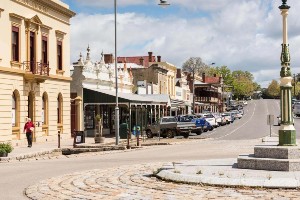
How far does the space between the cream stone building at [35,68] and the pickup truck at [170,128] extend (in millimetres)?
6924

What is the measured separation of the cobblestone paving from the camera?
37.8 ft

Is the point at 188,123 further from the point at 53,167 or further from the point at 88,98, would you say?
the point at 53,167

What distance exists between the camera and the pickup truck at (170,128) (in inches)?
1710

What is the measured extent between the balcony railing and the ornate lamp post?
21.0m

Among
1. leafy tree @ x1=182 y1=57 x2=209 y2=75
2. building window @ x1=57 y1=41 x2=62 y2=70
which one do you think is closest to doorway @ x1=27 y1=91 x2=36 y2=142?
building window @ x1=57 y1=41 x2=62 y2=70

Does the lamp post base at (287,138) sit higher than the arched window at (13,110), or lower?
lower

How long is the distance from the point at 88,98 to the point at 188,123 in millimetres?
8331

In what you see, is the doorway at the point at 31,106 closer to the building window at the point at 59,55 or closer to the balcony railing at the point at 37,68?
the balcony railing at the point at 37,68

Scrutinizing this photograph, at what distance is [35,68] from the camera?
1379 inches

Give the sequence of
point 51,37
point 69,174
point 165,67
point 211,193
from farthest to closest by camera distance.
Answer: point 165,67 < point 51,37 < point 69,174 < point 211,193

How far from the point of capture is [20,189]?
44.9 feet

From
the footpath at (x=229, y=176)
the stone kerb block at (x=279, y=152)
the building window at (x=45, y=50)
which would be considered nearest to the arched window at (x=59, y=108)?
the building window at (x=45, y=50)

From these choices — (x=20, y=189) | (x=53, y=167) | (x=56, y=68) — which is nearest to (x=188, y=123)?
(x=56, y=68)

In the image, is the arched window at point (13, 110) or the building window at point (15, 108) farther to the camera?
the building window at point (15, 108)
